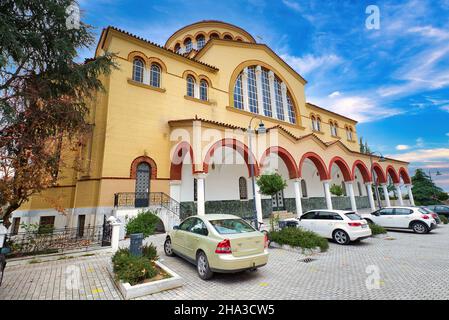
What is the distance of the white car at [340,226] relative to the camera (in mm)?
9641

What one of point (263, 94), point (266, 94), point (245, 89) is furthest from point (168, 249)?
point (266, 94)

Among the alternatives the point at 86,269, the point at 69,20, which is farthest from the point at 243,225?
the point at 69,20

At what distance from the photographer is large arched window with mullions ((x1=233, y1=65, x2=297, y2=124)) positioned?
20283 millimetres

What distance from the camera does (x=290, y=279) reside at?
18.9ft

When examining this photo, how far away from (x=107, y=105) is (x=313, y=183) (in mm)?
20840

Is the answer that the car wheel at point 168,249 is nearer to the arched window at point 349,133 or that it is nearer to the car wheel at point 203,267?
the car wheel at point 203,267

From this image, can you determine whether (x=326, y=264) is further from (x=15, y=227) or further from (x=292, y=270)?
(x=15, y=227)

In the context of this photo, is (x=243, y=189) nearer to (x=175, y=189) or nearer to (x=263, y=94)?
(x=175, y=189)

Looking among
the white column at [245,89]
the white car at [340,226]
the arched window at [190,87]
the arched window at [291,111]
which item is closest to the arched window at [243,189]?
the white column at [245,89]

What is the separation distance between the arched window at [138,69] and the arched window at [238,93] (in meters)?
8.13

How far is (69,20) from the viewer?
9.34 meters

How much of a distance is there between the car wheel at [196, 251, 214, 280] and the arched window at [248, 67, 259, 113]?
16518 mm

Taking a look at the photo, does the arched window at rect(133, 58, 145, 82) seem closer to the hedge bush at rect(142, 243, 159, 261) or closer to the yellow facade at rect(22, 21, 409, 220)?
the yellow facade at rect(22, 21, 409, 220)
